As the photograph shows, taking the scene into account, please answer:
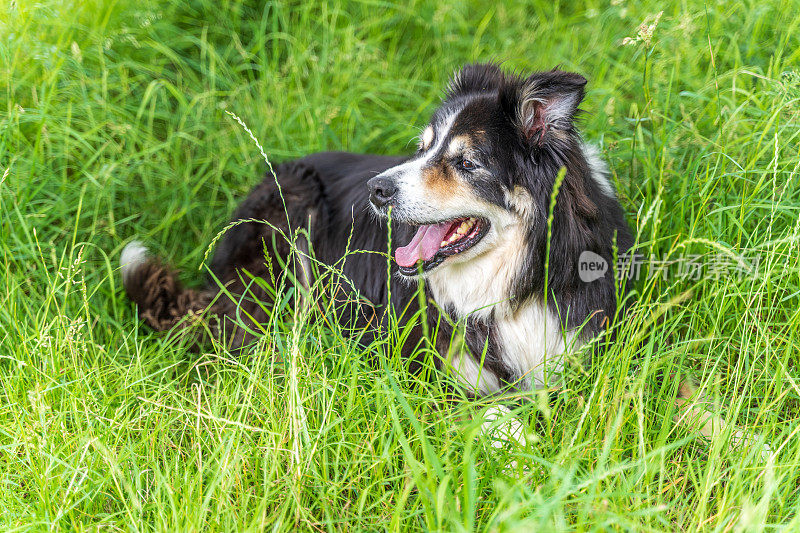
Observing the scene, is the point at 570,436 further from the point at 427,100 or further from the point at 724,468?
the point at 427,100

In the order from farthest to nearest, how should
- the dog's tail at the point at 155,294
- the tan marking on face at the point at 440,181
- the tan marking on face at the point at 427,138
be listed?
the dog's tail at the point at 155,294 < the tan marking on face at the point at 427,138 < the tan marking on face at the point at 440,181

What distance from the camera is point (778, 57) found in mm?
3141

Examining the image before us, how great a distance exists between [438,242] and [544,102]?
669 millimetres

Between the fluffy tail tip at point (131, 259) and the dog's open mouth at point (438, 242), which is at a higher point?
the dog's open mouth at point (438, 242)

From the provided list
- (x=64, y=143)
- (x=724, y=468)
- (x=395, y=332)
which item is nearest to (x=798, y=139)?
(x=724, y=468)

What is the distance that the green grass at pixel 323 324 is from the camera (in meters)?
1.91

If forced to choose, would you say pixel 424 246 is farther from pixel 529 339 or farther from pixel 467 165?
pixel 529 339

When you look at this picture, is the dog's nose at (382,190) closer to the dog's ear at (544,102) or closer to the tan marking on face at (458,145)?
the tan marking on face at (458,145)

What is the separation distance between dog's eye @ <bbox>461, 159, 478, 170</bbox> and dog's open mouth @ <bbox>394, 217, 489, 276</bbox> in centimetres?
19

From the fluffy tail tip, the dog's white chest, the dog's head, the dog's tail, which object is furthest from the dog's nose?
the fluffy tail tip

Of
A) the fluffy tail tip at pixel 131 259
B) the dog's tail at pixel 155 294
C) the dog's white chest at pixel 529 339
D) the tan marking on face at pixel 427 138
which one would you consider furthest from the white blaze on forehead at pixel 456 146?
the fluffy tail tip at pixel 131 259

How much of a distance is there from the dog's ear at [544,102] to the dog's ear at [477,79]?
29 cm

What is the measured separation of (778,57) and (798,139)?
1.75ft

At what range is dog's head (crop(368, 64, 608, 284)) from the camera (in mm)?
2377
